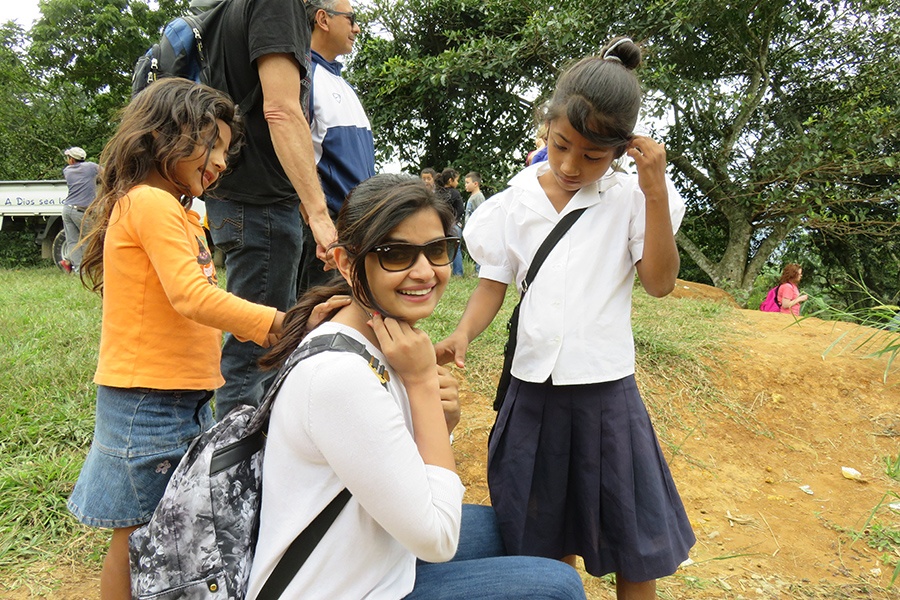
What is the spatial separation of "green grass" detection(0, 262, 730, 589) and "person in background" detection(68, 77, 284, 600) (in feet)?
3.05

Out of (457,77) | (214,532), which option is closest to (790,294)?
(457,77)

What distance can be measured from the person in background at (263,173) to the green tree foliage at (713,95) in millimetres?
6895

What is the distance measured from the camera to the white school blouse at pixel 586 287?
5.17 ft

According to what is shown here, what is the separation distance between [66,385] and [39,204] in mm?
10145

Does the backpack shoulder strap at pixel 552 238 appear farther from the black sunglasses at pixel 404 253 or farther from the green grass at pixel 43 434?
the green grass at pixel 43 434

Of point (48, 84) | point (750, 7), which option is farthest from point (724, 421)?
point (48, 84)

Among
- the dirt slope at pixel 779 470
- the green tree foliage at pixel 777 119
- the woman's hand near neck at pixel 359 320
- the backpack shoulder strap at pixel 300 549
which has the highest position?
the green tree foliage at pixel 777 119

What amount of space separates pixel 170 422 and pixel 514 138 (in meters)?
9.85

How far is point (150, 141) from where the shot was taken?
160cm

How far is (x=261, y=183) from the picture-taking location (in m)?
2.12

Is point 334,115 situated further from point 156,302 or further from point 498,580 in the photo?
point 498,580

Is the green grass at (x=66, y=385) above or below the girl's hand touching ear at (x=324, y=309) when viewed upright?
below

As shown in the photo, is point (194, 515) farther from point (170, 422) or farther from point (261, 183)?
point (261, 183)

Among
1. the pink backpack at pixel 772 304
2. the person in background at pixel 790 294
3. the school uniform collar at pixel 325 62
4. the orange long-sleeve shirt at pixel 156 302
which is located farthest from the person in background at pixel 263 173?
the pink backpack at pixel 772 304
